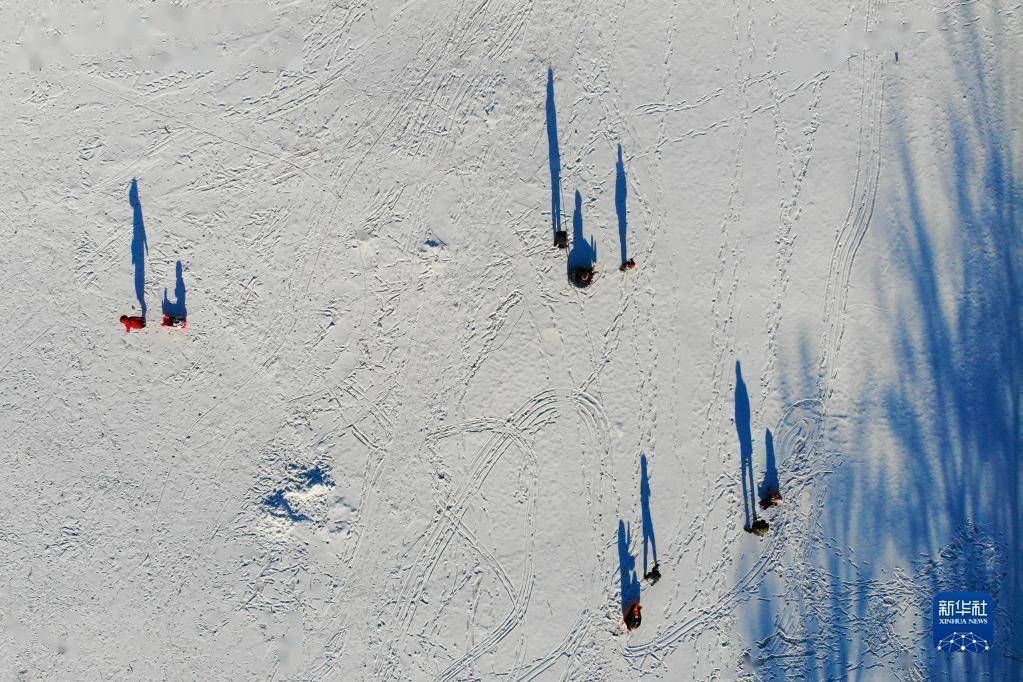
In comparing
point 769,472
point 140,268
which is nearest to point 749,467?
point 769,472

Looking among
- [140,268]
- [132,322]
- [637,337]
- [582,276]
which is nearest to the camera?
[582,276]

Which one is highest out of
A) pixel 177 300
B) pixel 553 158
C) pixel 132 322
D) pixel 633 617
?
pixel 553 158

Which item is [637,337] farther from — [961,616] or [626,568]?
[961,616]

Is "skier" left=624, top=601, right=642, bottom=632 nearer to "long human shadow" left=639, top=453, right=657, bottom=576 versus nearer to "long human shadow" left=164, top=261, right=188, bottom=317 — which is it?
"long human shadow" left=639, top=453, right=657, bottom=576

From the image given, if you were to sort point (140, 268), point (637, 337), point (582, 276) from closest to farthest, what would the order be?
1. point (582, 276)
2. point (637, 337)
3. point (140, 268)

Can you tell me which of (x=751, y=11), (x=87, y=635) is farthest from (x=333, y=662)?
(x=751, y=11)

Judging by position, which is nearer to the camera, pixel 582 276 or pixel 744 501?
pixel 582 276

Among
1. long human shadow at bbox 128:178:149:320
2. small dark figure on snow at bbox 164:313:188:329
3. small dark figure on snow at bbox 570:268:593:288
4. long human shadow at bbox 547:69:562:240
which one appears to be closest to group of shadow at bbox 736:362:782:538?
small dark figure on snow at bbox 570:268:593:288
